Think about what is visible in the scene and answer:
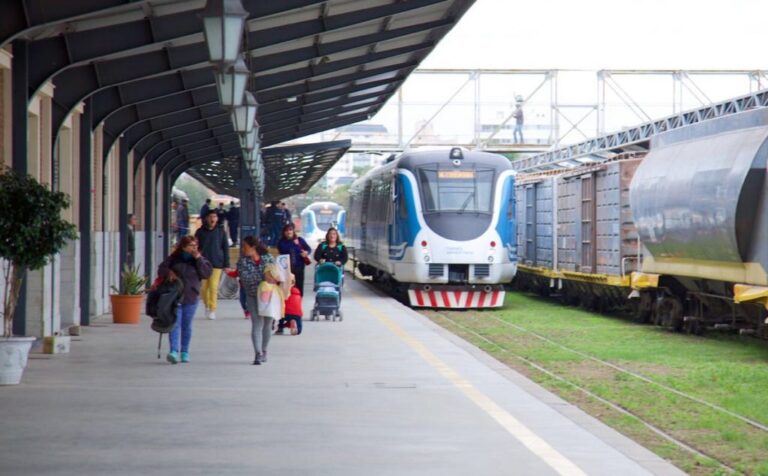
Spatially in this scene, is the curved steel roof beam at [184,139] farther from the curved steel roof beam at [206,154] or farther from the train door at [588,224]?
the train door at [588,224]

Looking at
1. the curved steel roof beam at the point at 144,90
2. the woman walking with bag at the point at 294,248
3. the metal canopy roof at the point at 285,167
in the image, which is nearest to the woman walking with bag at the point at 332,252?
the woman walking with bag at the point at 294,248

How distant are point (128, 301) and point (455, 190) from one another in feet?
29.1

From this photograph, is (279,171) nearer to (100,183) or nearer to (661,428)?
(100,183)

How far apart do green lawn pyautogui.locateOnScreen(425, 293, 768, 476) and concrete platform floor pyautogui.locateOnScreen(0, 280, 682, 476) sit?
2.26 ft

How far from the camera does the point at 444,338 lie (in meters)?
19.8

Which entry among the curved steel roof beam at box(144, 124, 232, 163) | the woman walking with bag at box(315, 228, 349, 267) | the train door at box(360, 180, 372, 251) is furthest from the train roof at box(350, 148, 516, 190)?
the train door at box(360, 180, 372, 251)

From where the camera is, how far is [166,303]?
15.6m

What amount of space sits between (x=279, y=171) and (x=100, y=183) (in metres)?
25.9

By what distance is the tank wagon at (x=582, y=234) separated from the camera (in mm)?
26219

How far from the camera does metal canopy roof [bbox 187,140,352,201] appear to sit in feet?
116

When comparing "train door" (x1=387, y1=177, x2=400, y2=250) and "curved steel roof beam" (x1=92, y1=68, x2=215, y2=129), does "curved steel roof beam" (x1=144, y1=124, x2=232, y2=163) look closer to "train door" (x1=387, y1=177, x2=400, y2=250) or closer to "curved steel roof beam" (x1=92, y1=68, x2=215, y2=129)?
"train door" (x1=387, y1=177, x2=400, y2=250)

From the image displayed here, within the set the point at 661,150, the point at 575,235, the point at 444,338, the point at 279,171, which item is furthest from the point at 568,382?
the point at 279,171

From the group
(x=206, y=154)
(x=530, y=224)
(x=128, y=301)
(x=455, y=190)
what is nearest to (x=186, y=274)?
(x=128, y=301)

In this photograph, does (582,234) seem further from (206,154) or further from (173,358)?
(173,358)
